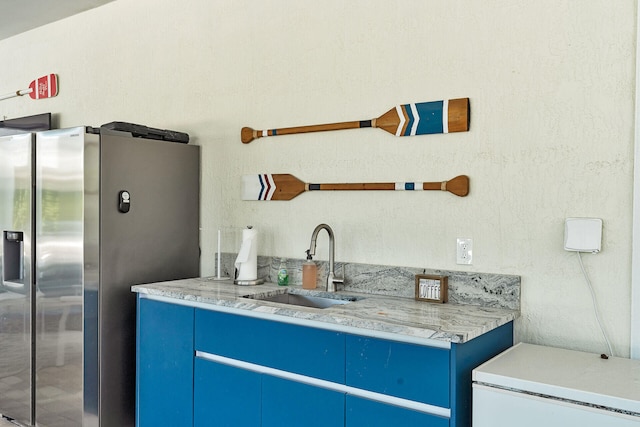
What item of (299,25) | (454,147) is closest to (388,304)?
(454,147)

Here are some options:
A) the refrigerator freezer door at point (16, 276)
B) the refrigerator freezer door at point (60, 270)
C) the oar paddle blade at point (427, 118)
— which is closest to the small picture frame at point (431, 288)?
the oar paddle blade at point (427, 118)

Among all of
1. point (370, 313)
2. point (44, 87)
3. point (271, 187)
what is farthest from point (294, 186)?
point (44, 87)

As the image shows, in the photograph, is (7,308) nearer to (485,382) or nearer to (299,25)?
(299,25)

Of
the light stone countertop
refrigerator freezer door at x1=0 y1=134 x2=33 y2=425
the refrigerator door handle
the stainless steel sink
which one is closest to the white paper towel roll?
the light stone countertop

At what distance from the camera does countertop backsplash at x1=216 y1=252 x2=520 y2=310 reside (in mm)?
2266

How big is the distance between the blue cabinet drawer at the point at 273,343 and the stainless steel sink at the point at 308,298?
0.67 ft

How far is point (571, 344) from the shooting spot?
2.13 m

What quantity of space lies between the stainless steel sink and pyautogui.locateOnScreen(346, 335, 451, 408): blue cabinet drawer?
57cm

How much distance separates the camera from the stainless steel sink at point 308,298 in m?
2.57

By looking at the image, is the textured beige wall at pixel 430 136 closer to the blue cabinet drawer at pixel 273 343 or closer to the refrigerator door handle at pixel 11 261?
the blue cabinet drawer at pixel 273 343

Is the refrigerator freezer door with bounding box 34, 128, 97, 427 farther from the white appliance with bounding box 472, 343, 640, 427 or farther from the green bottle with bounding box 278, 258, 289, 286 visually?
the white appliance with bounding box 472, 343, 640, 427

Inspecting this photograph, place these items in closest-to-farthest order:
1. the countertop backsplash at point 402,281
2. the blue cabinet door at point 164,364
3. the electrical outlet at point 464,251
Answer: the countertop backsplash at point 402,281 < the electrical outlet at point 464,251 < the blue cabinet door at point 164,364

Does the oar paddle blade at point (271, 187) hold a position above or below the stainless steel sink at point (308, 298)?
above

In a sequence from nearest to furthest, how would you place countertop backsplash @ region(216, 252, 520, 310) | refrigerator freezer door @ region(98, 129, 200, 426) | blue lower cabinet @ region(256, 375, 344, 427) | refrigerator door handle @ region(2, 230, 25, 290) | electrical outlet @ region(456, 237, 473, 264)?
1. blue lower cabinet @ region(256, 375, 344, 427)
2. countertop backsplash @ region(216, 252, 520, 310)
3. electrical outlet @ region(456, 237, 473, 264)
4. refrigerator freezer door @ region(98, 129, 200, 426)
5. refrigerator door handle @ region(2, 230, 25, 290)
